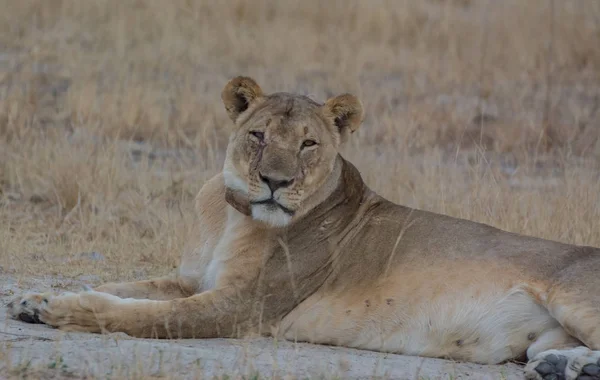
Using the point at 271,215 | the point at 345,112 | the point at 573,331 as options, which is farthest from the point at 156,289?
the point at 573,331

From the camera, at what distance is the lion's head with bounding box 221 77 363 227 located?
15.9 feet

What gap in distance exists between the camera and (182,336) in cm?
478

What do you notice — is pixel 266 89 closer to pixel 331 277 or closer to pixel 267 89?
pixel 267 89

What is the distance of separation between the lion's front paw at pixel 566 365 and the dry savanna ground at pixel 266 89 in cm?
197

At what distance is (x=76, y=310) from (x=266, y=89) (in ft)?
21.1

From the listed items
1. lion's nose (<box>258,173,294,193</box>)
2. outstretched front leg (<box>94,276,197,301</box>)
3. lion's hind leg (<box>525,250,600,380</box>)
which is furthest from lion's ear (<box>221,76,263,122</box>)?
lion's hind leg (<box>525,250,600,380</box>)

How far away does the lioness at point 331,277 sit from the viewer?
4.78 meters

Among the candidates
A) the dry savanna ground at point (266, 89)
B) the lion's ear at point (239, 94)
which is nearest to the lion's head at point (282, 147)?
the lion's ear at point (239, 94)

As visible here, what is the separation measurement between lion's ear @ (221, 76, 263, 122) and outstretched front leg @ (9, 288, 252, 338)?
84 centimetres

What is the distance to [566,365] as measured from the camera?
179 inches

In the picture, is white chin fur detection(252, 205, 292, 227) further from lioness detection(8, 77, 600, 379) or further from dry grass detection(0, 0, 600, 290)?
dry grass detection(0, 0, 600, 290)

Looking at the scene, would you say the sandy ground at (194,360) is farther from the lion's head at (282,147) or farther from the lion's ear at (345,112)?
the lion's ear at (345,112)

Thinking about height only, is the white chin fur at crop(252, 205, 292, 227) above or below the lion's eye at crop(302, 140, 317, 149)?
below

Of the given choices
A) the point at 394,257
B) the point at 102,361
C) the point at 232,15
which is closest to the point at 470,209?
the point at 394,257
